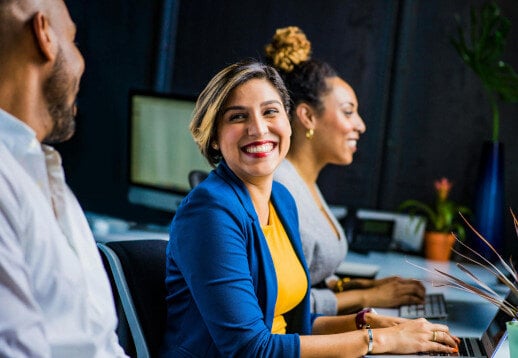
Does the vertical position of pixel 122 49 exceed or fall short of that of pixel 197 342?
it exceeds it

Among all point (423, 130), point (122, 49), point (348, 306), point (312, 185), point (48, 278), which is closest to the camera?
point (48, 278)

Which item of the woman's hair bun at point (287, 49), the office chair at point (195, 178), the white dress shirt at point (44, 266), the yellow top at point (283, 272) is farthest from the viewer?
the office chair at point (195, 178)

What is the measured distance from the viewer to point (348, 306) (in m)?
2.27

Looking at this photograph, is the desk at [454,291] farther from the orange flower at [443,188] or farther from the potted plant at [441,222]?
the orange flower at [443,188]

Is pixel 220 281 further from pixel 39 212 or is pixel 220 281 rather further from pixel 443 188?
pixel 443 188

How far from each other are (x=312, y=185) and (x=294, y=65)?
15.6 inches

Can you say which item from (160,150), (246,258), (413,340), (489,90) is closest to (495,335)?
(413,340)

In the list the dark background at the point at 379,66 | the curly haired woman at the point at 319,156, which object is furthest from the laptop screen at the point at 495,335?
the dark background at the point at 379,66

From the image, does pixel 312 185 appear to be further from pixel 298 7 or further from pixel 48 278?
pixel 48 278

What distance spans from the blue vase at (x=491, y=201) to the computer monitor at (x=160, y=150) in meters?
1.09

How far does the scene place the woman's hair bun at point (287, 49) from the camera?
237 centimetres

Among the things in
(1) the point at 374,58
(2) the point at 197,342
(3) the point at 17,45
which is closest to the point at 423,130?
(1) the point at 374,58

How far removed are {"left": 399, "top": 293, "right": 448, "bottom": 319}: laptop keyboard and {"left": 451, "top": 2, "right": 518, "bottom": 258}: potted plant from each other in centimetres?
76

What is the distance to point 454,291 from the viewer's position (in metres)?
2.43
